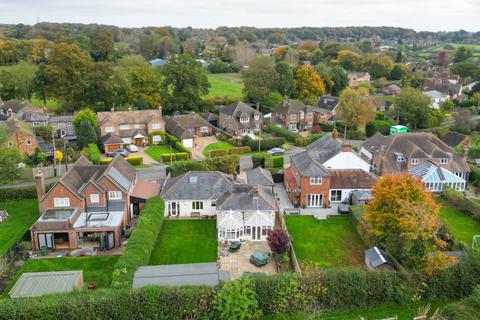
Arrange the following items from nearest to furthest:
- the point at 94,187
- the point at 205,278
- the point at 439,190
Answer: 1. the point at 205,278
2. the point at 94,187
3. the point at 439,190

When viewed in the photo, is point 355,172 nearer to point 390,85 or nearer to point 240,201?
point 240,201

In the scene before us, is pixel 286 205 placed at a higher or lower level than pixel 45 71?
lower

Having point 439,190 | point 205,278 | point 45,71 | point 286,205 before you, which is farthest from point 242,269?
point 45,71

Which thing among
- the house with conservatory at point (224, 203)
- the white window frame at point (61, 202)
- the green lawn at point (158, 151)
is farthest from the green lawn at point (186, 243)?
the green lawn at point (158, 151)

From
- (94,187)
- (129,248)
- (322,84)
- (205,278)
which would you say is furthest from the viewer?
(322,84)

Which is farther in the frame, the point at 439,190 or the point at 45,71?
the point at 45,71

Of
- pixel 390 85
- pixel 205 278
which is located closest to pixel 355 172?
pixel 205 278

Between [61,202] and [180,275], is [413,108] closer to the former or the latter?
[180,275]

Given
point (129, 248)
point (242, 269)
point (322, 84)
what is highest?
point (322, 84)
